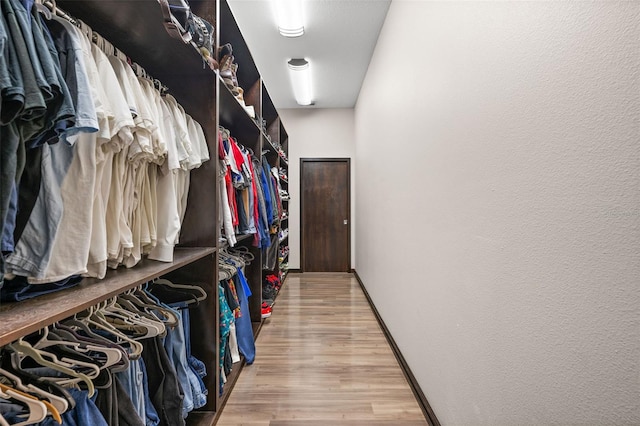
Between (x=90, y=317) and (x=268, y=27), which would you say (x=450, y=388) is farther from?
(x=268, y=27)

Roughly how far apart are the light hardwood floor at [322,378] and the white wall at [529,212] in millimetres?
332

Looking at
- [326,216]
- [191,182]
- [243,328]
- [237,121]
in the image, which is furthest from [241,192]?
[326,216]

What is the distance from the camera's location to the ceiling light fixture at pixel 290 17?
250cm

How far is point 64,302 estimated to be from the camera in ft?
2.40

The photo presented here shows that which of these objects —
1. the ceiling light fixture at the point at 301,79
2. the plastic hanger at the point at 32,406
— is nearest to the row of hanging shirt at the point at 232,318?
the plastic hanger at the point at 32,406

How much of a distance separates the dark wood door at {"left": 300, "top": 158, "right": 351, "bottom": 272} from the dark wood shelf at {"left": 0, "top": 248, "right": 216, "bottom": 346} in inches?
168

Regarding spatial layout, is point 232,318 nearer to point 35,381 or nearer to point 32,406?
point 35,381

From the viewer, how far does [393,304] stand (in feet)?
7.94

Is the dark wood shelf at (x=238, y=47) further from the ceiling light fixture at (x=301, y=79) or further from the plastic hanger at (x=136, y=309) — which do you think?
the plastic hanger at (x=136, y=309)

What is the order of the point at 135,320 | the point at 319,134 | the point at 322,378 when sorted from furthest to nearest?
the point at 319,134
the point at 322,378
the point at 135,320

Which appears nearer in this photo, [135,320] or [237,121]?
[135,320]

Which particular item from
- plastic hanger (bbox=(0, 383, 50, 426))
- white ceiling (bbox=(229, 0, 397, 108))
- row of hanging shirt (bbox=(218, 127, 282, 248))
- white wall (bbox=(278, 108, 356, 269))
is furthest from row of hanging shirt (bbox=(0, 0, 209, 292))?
white wall (bbox=(278, 108, 356, 269))

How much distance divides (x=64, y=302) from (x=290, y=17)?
272cm

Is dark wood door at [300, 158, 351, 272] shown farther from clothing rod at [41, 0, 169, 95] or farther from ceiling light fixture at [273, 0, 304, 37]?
clothing rod at [41, 0, 169, 95]
